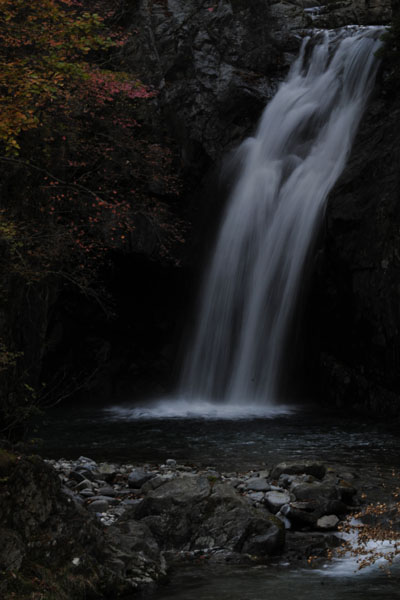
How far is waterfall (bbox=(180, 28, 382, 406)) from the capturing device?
16953mm

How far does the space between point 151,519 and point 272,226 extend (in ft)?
40.8

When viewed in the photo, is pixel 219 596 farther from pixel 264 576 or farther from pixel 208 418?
pixel 208 418

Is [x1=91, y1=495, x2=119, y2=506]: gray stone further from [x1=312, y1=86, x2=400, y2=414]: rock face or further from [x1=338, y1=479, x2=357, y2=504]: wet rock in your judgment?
[x1=312, y1=86, x2=400, y2=414]: rock face

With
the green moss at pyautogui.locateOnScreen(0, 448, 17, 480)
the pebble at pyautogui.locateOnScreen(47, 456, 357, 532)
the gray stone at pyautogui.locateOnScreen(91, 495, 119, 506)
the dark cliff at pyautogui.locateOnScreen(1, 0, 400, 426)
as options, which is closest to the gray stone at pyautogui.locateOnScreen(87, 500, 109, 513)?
the pebble at pyautogui.locateOnScreen(47, 456, 357, 532)

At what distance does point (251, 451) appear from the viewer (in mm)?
10586

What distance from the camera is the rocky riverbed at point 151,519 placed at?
188 inches

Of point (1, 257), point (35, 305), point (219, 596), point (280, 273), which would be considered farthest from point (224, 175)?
point (219, 596)

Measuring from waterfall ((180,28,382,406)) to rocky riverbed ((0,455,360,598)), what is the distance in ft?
27.2

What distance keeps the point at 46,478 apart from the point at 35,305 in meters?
4.74

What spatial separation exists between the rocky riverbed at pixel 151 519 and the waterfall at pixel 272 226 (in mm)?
8281

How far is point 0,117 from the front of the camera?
20.6 feet

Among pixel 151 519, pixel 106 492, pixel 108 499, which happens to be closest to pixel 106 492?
pixel 106 492

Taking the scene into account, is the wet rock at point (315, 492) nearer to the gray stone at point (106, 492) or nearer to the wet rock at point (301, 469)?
the wet rock at point (301, 469)

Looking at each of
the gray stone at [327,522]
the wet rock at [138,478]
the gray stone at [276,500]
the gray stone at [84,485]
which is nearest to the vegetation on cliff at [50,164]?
the gray stone at [84,485]
